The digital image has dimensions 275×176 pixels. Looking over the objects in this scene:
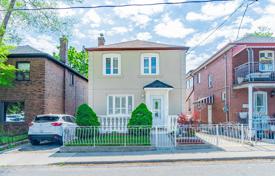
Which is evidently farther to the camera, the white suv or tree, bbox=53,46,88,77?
tree, bbox=53,46,88,77

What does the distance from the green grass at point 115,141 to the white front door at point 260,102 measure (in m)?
10.6

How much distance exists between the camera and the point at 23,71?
→ 20.4 m

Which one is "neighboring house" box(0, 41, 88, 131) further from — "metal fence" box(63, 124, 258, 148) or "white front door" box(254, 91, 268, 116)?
"white front door" box(254, 91, 268, 116)

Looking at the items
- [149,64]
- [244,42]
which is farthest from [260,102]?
[149,64]

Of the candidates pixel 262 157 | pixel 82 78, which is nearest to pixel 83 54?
pixel 82 78

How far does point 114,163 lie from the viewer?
442 inches

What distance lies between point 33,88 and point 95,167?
37.6ft

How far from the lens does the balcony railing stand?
62.2ft

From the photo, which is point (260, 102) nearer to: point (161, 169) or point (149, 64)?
point (149, 64)

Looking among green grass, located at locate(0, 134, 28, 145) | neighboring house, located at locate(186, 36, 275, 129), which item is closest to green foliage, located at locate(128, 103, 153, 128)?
neighboring house, located at locate(186, 36, 275, 129)

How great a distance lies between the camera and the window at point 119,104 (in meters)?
20.8

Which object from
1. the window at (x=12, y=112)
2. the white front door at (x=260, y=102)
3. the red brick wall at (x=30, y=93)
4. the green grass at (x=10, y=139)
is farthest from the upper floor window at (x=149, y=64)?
the green grass at (x=10, y=139)

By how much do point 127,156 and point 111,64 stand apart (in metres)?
10.3

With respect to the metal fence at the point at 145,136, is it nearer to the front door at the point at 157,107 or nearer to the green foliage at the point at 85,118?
the green foliage at the point at 85,118
